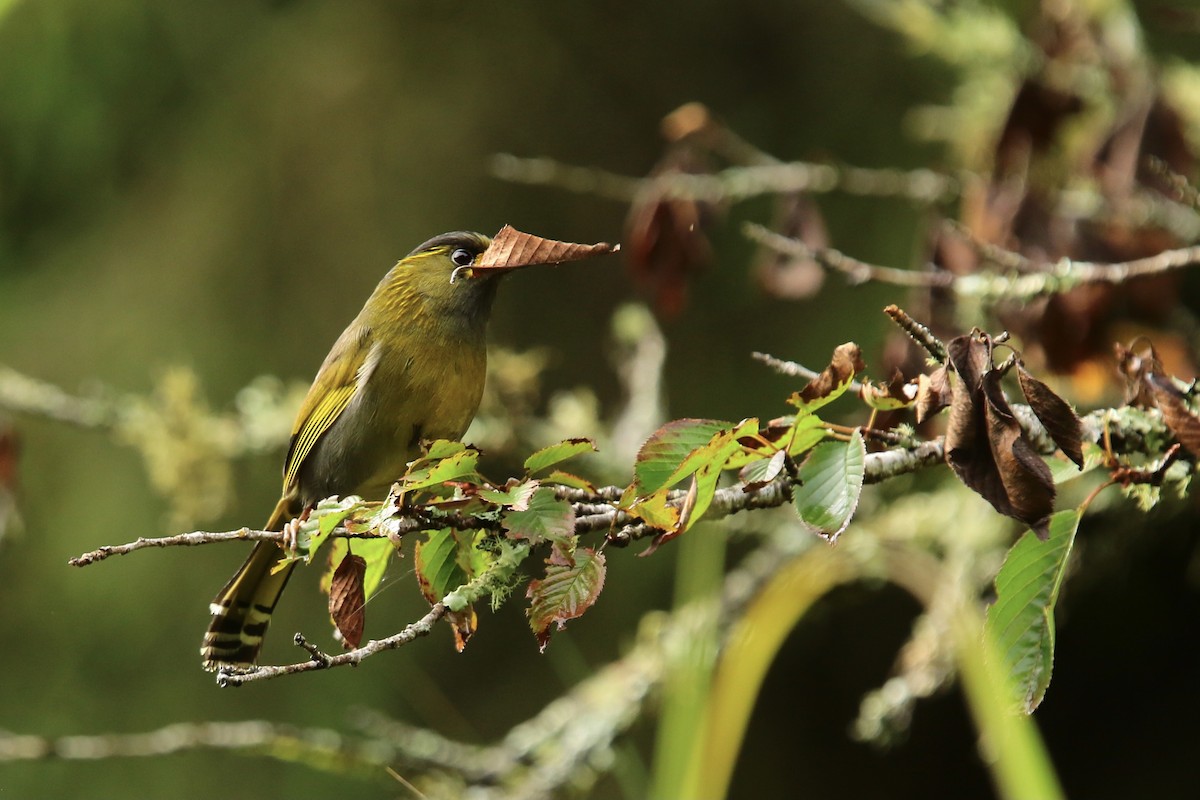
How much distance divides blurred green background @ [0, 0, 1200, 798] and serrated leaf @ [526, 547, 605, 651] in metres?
3.15

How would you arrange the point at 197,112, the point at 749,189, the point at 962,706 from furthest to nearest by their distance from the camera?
the point at 197,112
the point at 962,706
the point at 749,189

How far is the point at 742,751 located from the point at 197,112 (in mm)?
3809

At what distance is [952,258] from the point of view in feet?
9.53

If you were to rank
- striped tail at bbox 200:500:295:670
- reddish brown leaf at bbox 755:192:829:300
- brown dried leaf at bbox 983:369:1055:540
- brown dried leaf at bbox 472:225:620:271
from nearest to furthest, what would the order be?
1. brown dried leaf at bbox 983:369:1055:540
2. brown dried leaf at bbox 472:225:620:271
3. striped tail at bbox 200:500:295:670
4. reddish brown leaf at bbox 755:192:829:300

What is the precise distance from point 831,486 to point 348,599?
60cm

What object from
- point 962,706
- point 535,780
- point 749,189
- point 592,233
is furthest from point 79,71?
point 962,706

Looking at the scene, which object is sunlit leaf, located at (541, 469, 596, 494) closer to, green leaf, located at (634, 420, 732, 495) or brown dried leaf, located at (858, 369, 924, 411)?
green leaf, located at (634, 420, 732, 495)

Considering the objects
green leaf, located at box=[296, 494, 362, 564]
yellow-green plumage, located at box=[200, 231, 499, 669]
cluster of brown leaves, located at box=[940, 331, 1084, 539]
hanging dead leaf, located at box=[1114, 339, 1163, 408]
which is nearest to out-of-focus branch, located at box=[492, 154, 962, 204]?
yellow-green plumage, located at box=[200, 231, 499, 669]

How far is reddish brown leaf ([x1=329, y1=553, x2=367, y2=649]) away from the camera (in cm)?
147

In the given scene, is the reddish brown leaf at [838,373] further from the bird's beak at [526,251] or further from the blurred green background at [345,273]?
the blurred green background at [345,273]

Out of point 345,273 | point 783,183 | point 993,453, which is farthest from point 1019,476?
point 345,273

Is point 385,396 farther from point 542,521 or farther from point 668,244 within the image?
point 542,521

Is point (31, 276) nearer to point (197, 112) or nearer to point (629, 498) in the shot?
point (197, 112)

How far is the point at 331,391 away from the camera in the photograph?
2.62m
